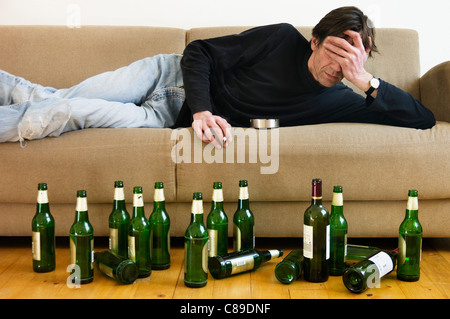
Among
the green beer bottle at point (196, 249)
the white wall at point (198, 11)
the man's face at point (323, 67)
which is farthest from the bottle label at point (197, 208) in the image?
the white wall at point (198, 11)

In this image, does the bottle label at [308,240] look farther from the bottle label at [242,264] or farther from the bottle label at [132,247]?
the bottle label at [132,247]

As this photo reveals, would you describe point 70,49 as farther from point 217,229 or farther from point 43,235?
point 217,229

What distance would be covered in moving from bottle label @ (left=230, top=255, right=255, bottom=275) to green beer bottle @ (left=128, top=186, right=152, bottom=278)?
250 millimetres

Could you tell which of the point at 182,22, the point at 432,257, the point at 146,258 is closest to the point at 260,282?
the point at 146,258

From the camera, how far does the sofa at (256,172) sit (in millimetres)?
1649

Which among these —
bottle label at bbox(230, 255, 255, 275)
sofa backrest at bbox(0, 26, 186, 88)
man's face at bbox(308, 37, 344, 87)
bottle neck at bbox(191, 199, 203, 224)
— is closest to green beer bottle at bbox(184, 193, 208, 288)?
bottle neck at bbox(191, 199, 203, 224)

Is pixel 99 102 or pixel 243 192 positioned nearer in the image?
pixel 243 192

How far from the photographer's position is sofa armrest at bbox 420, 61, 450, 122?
1.98 m

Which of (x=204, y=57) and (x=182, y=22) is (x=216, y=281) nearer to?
(x=204, y=57)

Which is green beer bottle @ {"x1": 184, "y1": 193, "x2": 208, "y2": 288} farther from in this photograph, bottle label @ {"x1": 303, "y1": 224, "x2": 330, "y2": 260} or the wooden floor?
bottle label @ {"x1": 303, "y1": 224, "x2": 330, "y2": 260}

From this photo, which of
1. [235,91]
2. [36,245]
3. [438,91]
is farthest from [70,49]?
[438,91]

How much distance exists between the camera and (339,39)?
175cm

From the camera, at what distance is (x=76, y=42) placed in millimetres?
2275

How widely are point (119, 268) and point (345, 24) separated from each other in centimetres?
109
